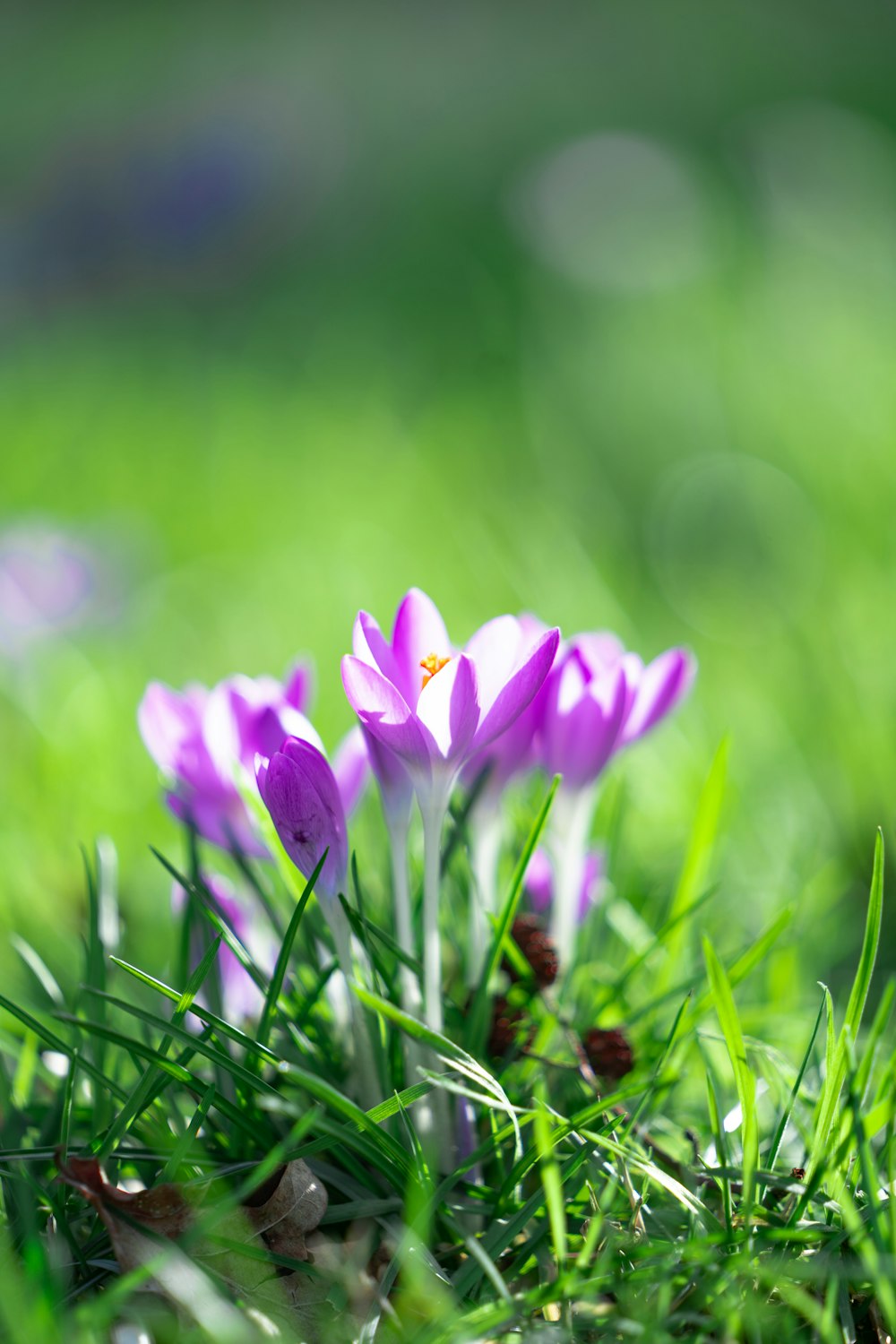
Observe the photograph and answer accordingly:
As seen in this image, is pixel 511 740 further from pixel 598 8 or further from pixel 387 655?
pixel 598 8

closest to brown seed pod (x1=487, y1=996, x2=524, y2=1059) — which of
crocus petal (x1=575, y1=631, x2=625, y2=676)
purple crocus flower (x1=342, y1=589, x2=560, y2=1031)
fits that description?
purple crocus flower (x1=342, y1=589, x2=560, y2=1031)

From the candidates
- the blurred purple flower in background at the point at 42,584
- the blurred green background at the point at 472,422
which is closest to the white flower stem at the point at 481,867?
the blurred green background at the point at 472,422

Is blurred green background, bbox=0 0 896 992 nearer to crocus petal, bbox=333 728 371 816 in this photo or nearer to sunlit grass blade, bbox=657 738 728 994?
sunlit grass blade, bbox=657 738 728 994

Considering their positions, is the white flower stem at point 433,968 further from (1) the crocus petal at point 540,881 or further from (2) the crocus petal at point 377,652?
(1) the crocus petal at point 540,881

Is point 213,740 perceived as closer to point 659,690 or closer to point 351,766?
point 351,766

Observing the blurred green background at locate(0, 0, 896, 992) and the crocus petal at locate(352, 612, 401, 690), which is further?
the blurred green background at locate(0, 0, 896, 992)

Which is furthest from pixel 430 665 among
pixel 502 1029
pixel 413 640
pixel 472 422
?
pixel 472 422
